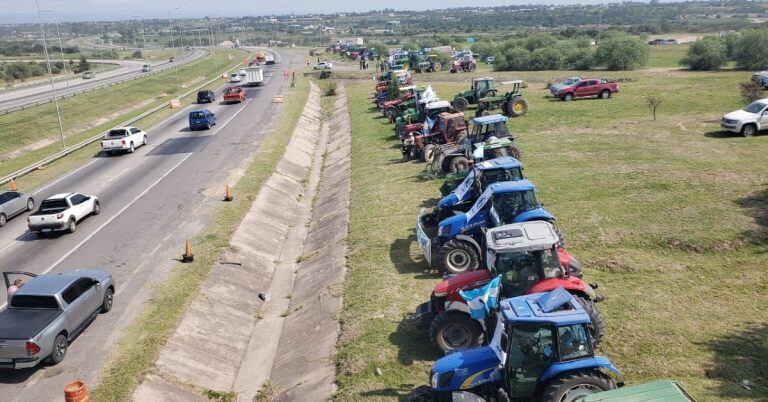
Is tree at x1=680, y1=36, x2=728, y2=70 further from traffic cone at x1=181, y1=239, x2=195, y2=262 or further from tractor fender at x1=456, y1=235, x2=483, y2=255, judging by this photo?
traffic cone at x1=181, y1=239, x2=195, y2=262

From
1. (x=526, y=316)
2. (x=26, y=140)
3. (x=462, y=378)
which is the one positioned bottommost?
(x=26, y=140)

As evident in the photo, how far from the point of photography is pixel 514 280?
1244 centimetres

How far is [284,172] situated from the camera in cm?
3403

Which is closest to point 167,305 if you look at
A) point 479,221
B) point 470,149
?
A: point 479,221

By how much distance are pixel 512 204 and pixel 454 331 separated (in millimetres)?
4985

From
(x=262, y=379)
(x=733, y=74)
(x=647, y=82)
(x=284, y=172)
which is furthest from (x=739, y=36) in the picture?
(x=262, y=379)

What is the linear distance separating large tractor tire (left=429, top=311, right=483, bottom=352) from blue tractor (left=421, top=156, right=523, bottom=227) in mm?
7048

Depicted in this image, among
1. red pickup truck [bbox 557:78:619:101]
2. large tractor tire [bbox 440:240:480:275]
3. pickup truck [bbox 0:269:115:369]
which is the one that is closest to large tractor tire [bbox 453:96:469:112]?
red pickup truck [bbox 557:78:619:101]

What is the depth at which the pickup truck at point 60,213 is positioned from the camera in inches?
Answer: 927

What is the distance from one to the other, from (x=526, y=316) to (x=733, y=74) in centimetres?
5346

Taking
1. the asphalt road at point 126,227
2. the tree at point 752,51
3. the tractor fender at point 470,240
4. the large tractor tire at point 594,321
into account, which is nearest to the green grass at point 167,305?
the asphalt road at point 126,227

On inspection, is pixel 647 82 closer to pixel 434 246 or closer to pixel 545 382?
pixel 434 246

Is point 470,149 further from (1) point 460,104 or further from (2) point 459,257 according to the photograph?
(1) point 460,104

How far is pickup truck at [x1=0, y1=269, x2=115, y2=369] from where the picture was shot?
1371 cm
